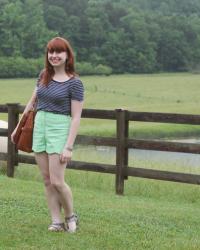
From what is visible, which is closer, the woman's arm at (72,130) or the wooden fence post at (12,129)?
the woman's arm at (72,130)

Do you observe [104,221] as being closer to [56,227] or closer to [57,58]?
[56,227]

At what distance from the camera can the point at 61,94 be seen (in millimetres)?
6305

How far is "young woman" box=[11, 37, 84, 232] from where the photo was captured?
20.7 ft

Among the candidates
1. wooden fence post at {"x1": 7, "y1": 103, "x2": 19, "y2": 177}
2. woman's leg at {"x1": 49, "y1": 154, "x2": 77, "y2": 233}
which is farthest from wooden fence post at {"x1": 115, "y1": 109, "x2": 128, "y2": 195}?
woman's leg at {"x1": 49, "y1": 154, "x2": 77, "y2": 233}

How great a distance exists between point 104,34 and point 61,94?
378 ft

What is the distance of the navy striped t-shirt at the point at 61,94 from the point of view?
20.7 ft

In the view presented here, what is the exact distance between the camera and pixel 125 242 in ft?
20.7

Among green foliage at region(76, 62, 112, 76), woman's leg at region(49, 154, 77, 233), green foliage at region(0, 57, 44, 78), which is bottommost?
green foliage at region(76, 62, 112, 76)

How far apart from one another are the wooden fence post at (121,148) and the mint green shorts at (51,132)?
12.4ft

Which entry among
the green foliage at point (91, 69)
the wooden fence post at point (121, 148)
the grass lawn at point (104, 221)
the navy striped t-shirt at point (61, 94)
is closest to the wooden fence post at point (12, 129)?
the grass lawn at point (104, 221)

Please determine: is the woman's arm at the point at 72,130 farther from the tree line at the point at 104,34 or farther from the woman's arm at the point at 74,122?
the tree line at the point at 104,34

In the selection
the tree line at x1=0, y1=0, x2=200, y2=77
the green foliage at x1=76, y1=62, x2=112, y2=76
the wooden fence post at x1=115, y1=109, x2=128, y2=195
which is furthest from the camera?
the tree line at x1=0, y1=0, x2=200, y2=77

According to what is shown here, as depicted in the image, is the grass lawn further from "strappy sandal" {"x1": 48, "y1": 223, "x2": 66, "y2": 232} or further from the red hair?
the red hair

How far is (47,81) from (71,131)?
0.51 meters
